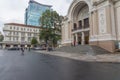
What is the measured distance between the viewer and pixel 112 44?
22.7m

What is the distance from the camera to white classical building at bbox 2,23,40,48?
2867 inches

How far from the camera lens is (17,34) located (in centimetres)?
7581

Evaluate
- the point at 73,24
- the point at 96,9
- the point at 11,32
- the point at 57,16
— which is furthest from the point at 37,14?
the point at 96,9

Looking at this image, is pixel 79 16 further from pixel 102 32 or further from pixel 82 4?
pixel 102 32

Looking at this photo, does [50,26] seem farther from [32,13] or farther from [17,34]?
[32,13]

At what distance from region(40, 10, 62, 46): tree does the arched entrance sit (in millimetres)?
9293

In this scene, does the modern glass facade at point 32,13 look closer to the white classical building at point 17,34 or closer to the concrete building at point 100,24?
the white classical building at point 17,34

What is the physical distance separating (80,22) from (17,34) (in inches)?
1997

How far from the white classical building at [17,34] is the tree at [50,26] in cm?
3703

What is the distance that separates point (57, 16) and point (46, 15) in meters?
3.78

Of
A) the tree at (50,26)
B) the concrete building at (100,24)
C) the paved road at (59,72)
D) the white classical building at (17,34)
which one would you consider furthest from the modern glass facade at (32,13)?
the paved road at (59,72)


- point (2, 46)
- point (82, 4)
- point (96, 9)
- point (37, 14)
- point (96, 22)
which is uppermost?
point (37, 14)

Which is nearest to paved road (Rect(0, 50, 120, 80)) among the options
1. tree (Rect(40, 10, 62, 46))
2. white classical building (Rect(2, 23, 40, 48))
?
tree (Rect(40, 10, 62, 46))

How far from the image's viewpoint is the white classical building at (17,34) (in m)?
72.8
